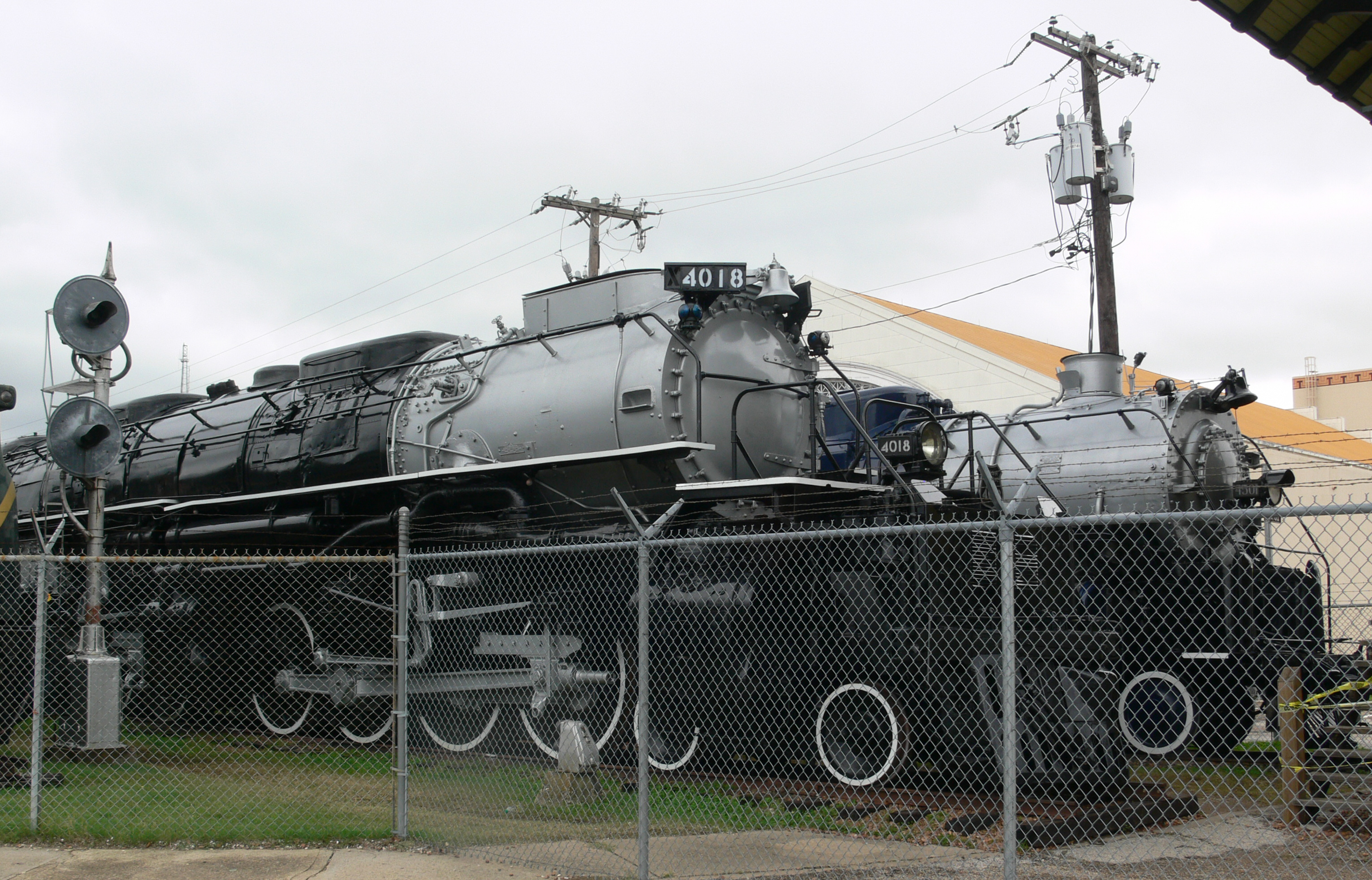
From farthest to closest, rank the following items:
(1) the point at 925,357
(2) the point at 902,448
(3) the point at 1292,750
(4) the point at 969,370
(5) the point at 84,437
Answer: (1) the point at 925,357 < (4) the point at 969,370 < (2) the point at 902,448 < (5) the point at 84,437 < (3) the point at 1292,750

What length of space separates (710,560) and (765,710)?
47.0 inches

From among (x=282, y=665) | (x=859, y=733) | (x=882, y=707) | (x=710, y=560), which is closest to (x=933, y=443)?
(x=710, y=560)

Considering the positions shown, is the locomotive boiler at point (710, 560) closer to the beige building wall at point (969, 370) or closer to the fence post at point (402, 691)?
the fence post at point (402, 691)

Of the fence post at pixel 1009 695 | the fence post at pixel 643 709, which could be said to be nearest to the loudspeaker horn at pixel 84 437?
the fence post at pixel 643 709

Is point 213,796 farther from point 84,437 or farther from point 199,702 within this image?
point 199,702

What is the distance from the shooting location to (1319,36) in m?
5.60

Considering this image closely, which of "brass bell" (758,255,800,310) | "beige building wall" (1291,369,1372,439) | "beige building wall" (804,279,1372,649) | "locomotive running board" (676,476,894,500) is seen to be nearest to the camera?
"locomotive running board" (676,476,894,500)

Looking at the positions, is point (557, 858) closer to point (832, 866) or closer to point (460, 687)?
point (832, 866)

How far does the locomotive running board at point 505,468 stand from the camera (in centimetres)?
833

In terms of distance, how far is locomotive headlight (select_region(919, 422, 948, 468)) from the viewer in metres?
9.21

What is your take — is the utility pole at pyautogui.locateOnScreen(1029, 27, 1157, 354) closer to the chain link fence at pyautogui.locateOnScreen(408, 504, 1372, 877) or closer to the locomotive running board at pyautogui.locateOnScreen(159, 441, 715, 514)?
the chain link fence at pyautogui.locateOnScreen(408, 504, 1372, 877)

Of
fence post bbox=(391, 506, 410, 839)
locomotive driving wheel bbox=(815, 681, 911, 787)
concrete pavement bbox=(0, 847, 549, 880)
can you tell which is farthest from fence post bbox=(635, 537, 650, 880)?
locomotive driving wheel bbox=(815, 681, 911, 787)

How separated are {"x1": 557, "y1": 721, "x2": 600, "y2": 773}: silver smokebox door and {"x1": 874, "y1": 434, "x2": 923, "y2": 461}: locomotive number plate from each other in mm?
3337

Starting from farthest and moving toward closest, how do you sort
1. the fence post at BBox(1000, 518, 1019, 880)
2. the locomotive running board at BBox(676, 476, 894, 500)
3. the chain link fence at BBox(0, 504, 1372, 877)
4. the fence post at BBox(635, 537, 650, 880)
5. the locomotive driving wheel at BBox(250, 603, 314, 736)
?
the locomotive driving wheel at BBox(250, 603, 314, 736) → the locomotive running board at BBox(676, 476, 894, 500) → the chain link fence at BBox(0, 504, 1372, 877) → the fence post at BBox(635, 537, 650, 880) → the fence post at BBox(1000, 518, 1019, 880)
